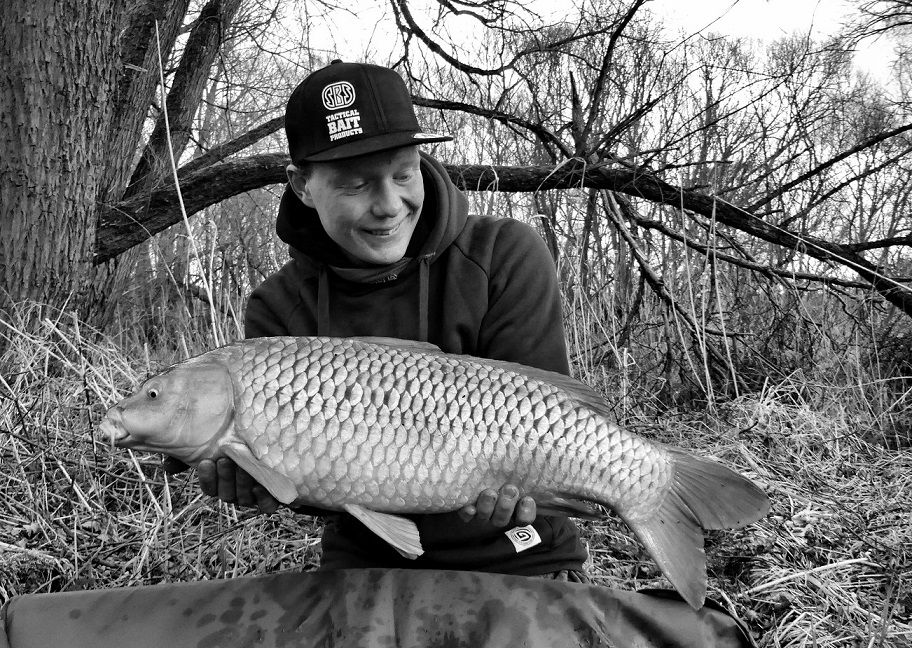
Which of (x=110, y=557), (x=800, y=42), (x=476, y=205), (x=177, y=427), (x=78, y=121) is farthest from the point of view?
(x=800, y=42)

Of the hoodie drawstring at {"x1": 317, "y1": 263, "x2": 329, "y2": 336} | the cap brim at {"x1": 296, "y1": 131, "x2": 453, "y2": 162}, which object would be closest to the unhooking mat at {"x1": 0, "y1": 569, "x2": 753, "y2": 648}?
the hoodie drawstring at {"x1": 317, "y1": 263, "x2": 329, "y2": 336}

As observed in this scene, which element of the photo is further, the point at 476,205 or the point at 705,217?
the point at 476,205

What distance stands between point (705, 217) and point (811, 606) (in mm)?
1926

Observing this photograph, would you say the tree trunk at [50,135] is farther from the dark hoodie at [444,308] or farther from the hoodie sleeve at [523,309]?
the hoodie sleeve at [523,309]

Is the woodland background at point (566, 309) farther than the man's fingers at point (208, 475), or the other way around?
the woodland background at point (566, 309)

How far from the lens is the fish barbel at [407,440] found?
1.18 meters

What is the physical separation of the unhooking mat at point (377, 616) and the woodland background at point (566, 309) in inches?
15.6

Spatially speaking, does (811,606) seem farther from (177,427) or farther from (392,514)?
(177,427)

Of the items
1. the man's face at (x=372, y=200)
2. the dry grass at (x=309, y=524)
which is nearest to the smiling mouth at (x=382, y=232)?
the man's face at (x=372, y=200)

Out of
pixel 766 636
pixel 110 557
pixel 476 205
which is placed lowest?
pixel 766 636

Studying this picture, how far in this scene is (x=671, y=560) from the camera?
121 cm

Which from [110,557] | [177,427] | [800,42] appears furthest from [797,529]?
[800,42]

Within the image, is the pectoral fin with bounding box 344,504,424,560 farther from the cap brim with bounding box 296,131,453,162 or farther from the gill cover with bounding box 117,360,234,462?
the cap brim with bounding box 296,131,453,162

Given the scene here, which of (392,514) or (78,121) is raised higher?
(78,121)
